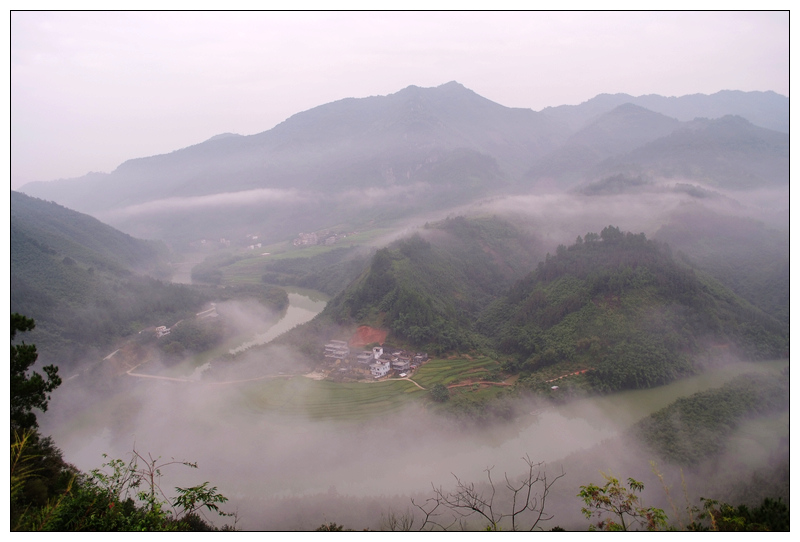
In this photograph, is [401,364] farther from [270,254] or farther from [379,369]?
[270,254]

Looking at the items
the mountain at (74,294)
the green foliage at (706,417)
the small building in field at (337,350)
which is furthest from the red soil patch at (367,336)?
the mountain at (74,294)

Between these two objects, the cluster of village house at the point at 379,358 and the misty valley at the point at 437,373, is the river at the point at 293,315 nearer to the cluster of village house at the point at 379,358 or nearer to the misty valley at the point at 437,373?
the misty valley at the point at 437,373

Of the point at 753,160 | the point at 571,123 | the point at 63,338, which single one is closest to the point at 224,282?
the point at 63,338

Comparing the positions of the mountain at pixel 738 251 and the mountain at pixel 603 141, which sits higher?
the mountain at pixel 603 141

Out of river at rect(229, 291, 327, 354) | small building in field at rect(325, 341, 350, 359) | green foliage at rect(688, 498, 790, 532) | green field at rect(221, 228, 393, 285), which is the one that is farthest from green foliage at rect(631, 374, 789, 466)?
green field at rect(221, 228, 393, 285)

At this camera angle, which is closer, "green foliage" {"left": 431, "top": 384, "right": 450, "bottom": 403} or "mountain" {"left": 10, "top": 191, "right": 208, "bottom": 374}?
"green foliage" {"left": 431, "top": 384, "right": 450, "bottom": 403}

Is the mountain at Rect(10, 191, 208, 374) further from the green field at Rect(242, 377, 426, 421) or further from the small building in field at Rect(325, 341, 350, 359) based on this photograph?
the small building in field at Rect(325, 341, 350, 359)

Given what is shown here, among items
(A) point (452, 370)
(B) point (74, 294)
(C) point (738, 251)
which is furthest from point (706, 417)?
(B) point (74, 294)
